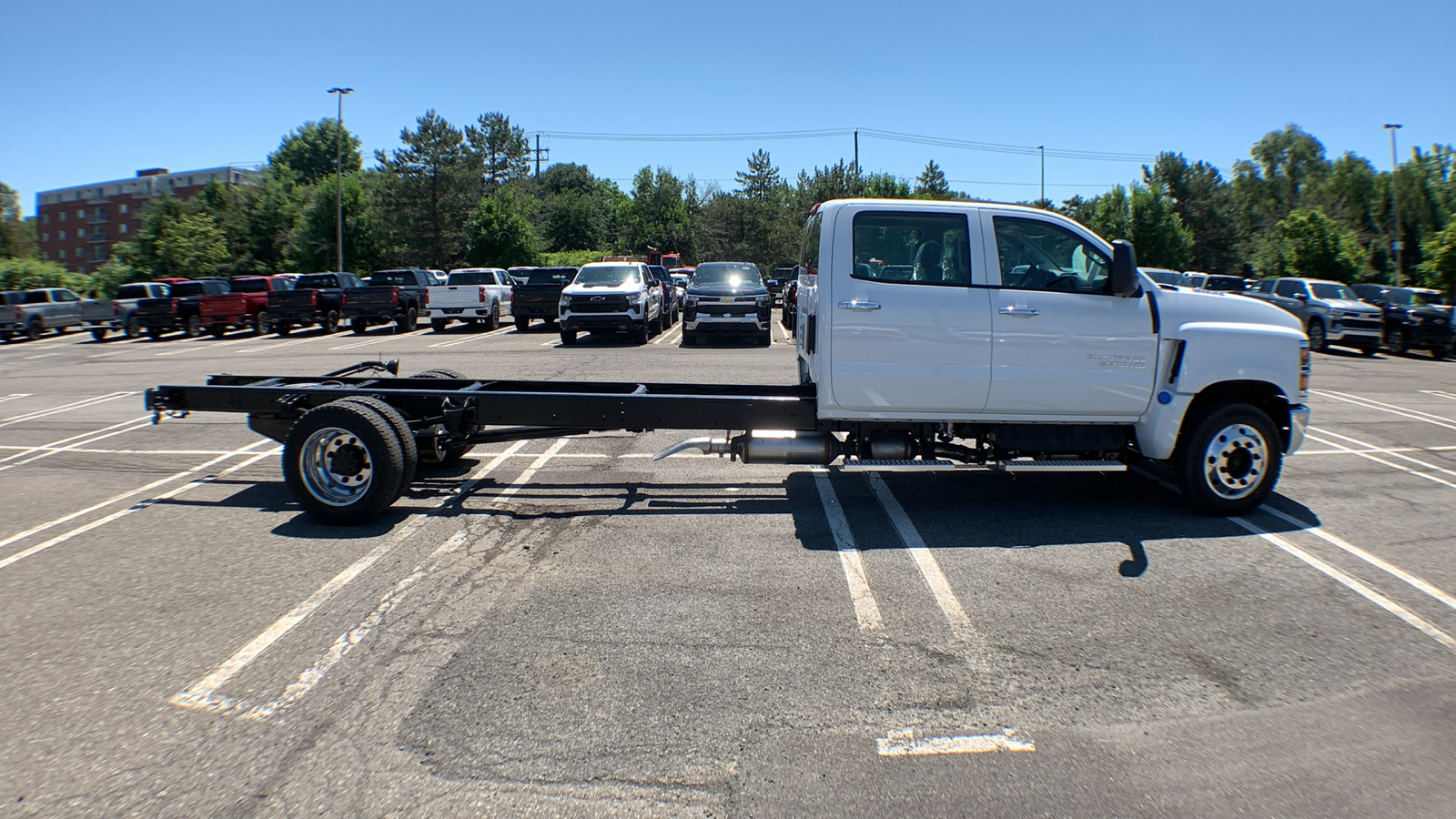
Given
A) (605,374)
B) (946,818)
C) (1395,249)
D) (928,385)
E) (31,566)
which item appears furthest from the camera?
→ (1395,249)

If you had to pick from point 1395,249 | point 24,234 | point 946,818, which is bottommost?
point 946,818

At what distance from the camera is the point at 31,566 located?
5.95 m

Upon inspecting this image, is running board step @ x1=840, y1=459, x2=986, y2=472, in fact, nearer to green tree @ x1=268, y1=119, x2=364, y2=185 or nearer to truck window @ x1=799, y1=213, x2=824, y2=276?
truck window @ x1=799, y1=213, x2=824, y2=276

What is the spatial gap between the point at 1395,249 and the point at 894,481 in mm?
39454

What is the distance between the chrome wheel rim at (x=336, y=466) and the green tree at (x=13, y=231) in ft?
277

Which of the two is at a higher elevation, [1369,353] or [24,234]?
[24,234]

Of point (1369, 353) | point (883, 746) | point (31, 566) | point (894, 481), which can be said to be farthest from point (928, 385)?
point (1369, 353)

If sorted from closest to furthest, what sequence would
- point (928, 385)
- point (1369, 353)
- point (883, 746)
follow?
point (883, 746), point (928, 385), point (1369, 353)

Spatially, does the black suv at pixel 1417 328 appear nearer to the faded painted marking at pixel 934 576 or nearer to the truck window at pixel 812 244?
the faded painted marking at pixel 934 576

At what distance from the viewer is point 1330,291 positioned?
25938mm

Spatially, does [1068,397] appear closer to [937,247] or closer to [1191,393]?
[1191,393]

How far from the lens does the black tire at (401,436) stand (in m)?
6.70

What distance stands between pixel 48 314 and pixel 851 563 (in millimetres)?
37360

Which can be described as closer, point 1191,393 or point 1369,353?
point 1191,393
